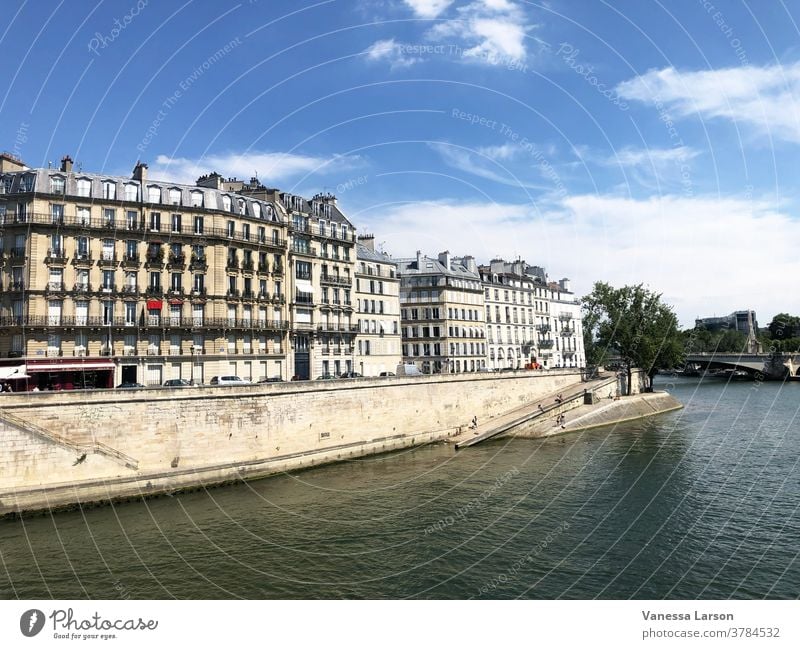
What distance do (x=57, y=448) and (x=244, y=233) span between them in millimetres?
23660

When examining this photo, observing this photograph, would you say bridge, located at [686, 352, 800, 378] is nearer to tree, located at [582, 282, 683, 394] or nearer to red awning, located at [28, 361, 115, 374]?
tree, located at [582, 282, 683, 394]

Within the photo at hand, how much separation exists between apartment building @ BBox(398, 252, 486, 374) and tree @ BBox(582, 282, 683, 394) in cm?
1637

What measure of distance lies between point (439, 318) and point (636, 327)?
A: 25.2m

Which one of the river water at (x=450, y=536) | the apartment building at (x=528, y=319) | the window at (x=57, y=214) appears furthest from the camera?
the apartment building at (x=528, y=319)

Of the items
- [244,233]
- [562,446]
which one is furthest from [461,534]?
[244,233]

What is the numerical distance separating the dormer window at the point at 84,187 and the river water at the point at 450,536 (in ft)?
76.6

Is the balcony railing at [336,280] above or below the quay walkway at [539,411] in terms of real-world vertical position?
above

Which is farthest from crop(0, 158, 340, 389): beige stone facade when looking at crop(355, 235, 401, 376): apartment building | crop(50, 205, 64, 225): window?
crop(355, 235, 401, 376): apartment building

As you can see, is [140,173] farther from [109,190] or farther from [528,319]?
[528,319]

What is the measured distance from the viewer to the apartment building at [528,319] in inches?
3004

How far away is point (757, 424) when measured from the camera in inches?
1908

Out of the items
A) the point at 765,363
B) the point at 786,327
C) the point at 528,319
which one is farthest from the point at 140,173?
the point at 786,327

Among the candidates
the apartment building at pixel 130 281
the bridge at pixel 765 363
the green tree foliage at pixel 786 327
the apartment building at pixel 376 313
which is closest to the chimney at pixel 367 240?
the apartment building at pixel 376 313

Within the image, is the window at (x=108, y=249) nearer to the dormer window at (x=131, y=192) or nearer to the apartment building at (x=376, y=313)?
the dormer window at (x=131, y=192)
